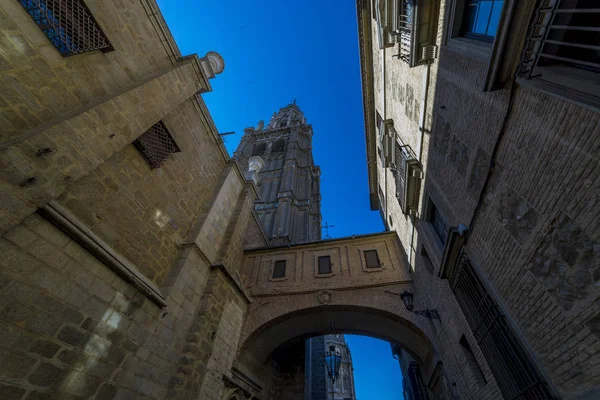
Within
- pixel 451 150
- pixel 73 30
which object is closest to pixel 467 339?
pixel 451 150

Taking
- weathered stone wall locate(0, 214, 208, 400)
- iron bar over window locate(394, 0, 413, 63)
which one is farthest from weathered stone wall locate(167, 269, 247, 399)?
iron bar over window locate(394, 0, 413, 63)

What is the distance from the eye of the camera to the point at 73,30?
185 inches

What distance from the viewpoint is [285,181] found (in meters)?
30.2

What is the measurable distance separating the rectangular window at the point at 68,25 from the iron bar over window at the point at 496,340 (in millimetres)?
7903

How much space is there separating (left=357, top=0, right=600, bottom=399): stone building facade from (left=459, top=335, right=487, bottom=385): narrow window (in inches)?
1.1

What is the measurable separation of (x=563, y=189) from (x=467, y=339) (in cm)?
405

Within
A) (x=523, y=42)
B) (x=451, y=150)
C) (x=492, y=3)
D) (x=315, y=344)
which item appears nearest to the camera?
(x=523, y=42)

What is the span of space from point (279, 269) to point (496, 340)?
7.71m

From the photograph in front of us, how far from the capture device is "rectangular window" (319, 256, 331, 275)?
1027 centimetres

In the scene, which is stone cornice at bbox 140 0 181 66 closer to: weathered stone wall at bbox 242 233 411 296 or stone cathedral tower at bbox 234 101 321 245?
stone cathedral tower at bbox 234 101 321 245

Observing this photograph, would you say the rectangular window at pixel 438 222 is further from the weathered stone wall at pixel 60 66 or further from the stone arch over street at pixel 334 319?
the weathered stone wall at pixel 60 66

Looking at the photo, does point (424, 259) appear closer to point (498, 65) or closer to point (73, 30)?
point (498, 65)

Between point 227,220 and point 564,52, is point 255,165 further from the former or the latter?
point 564,52

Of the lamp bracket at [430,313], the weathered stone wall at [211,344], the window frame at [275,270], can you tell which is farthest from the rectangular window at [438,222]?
the weathered stone wall at [211,344]
